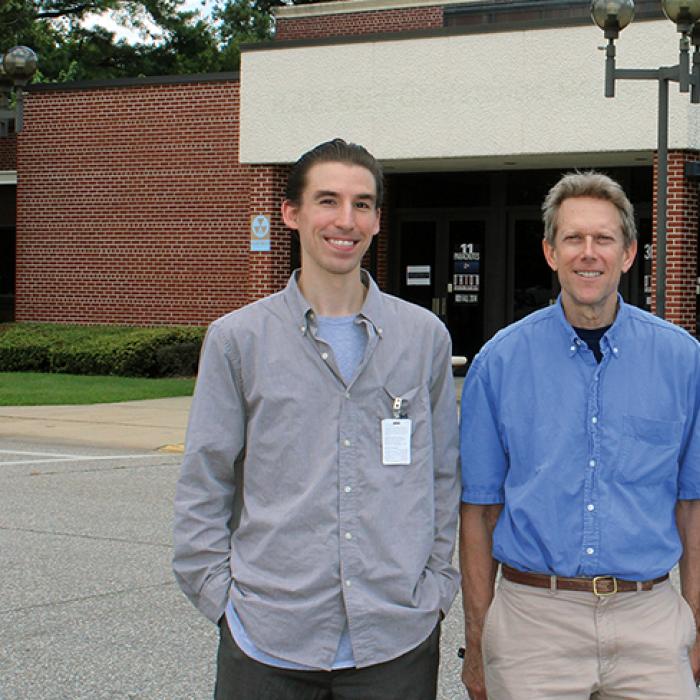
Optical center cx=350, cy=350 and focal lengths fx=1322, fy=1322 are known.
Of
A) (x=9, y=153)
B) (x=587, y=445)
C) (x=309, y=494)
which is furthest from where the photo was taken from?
(x=9, y=153)

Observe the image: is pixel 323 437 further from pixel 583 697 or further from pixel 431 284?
pixel 431 284

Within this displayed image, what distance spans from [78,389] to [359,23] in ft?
40.0

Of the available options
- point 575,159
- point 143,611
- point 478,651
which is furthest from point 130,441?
point 478,651

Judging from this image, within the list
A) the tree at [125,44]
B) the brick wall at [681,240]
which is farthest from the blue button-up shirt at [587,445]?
the tree at [125,44]

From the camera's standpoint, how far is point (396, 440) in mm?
2959

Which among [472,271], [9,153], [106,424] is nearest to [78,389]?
[106,424]

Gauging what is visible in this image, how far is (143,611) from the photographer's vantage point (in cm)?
666

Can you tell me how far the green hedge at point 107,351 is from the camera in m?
21.7

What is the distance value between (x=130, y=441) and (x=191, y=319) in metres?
10.1

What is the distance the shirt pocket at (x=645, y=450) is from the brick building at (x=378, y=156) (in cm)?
1588

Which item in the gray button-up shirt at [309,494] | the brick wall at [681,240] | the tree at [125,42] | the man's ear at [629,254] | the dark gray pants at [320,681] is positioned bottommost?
the dark gray pants at [320,681]

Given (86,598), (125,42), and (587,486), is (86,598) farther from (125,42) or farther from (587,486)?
(125,42)

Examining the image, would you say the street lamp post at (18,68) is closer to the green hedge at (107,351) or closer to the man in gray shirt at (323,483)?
the green hedge at (107,351)

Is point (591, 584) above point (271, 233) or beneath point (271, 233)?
beneath
